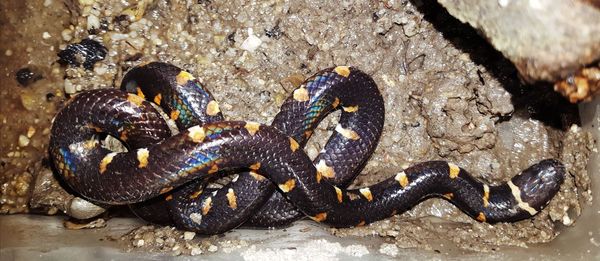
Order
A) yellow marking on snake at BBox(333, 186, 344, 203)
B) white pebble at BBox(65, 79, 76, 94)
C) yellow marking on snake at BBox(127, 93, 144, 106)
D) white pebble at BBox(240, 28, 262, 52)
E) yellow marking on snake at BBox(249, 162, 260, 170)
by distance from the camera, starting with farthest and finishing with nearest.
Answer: white pebble at BBox(240, 28, 262, 52)
white pebble at BBox(65, 79, 76, 94)
yellow marking on snake at BBox(333, 186, 344, 203)
yellow marking on snake at BBox(127, 93, 144, 106)
yellow marking on snake at BBox(249, 162, 260, 170)

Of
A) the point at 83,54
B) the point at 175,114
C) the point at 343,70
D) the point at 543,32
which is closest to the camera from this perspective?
the point at 543,32

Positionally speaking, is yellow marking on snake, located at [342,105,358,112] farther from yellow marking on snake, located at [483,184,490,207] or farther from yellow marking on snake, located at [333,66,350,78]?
yellow marking on snake, located at [483,184,490,207]

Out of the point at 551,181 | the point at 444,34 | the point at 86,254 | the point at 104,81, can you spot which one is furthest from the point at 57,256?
the point at 551,181

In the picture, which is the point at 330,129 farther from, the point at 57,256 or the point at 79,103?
the point at 57,256

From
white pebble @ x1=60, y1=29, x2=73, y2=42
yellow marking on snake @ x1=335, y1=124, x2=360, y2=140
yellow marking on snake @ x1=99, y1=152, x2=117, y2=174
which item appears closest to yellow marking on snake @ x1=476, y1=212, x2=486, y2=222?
yellow marking on snake @ x1=335, y1=124, x2=360, y2=140

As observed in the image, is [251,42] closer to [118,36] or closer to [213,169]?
[118,36]

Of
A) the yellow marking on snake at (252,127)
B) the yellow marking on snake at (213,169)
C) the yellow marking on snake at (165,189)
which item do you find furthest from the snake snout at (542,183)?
the yellow marking on snake at (165,189)

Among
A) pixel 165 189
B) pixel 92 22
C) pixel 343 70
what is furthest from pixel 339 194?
pixel 92 22
